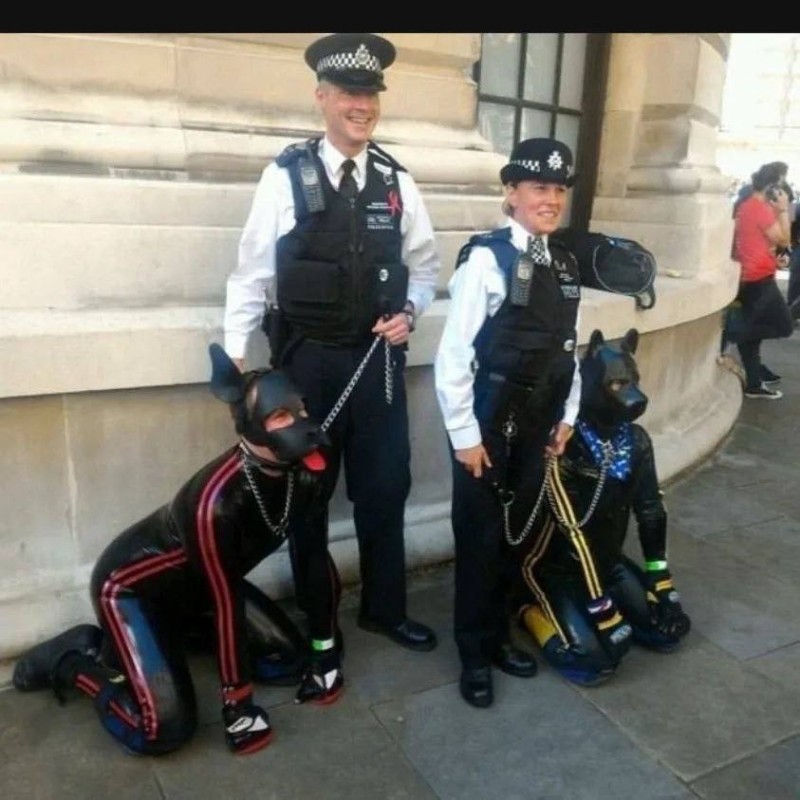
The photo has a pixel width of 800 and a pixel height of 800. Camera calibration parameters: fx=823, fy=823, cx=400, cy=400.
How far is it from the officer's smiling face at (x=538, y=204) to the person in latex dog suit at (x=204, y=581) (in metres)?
0.93

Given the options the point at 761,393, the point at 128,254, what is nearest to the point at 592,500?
the point at 128,254

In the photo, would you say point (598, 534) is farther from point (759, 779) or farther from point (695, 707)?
point (759, 779)

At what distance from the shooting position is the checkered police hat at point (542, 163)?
255 centimetres

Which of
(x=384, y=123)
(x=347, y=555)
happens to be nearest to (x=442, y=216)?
(x=384, y=123)

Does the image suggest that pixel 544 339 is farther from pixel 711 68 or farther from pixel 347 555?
pixel 711 68

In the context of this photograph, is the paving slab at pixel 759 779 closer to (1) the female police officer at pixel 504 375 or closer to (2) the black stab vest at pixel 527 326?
(1) the female police officer at pixel 504 375

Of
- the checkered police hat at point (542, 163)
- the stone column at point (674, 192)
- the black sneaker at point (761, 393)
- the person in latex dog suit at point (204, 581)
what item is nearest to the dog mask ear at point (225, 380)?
the person in latex dog suit at point (204, 581)

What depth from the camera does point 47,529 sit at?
3047mm

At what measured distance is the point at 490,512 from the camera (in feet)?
9.23

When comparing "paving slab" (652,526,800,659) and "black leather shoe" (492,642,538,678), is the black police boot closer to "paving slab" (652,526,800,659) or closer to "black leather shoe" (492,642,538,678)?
"black leather shoe" (492,642,538,678)

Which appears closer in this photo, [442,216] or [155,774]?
[155,774]

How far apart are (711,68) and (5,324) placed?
16.6 ft

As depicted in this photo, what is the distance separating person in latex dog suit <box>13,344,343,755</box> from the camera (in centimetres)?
243
